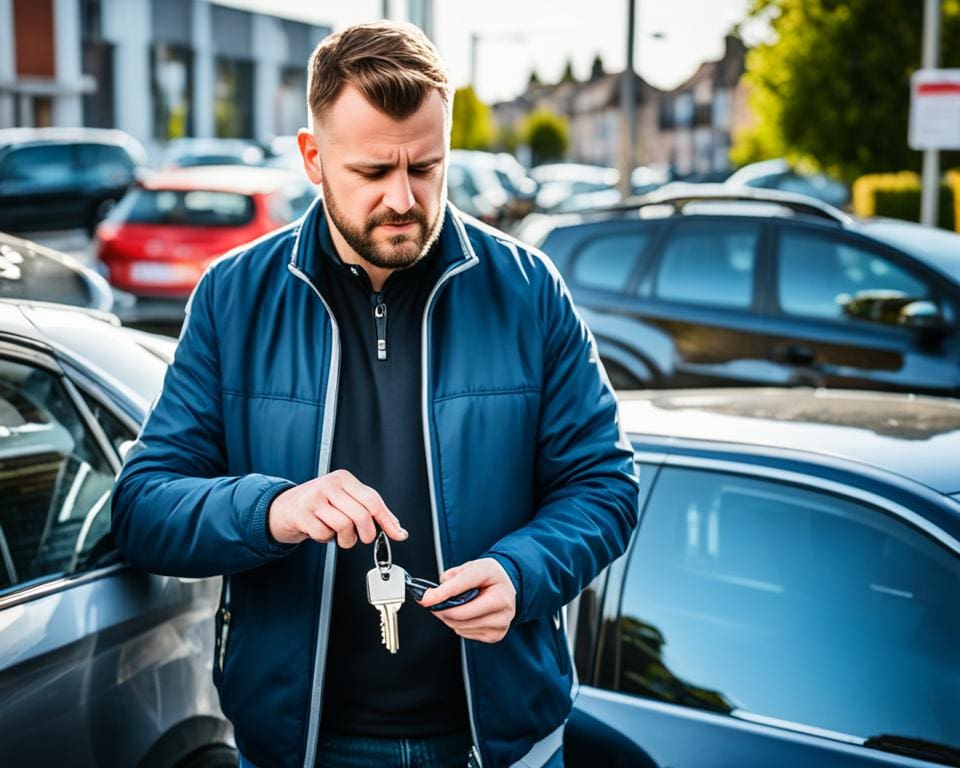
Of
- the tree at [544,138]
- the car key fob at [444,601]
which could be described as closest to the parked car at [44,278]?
the car key fob at [444,601]

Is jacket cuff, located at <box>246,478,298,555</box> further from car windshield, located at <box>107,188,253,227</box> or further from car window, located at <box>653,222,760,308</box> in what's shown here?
car windshield, located at <box>107,188,253,227</box>

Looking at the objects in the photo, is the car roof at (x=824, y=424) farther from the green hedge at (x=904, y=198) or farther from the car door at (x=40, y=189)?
the car door at (x=40, y=189)

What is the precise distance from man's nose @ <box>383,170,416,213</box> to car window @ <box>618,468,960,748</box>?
3.37 ft

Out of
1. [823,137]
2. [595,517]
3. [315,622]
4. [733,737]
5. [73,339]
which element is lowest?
[733,737]

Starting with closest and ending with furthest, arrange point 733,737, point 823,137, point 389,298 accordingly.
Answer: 1. point 389,298
2. point 733,737
3. point 823,137

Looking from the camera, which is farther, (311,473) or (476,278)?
(476,278)

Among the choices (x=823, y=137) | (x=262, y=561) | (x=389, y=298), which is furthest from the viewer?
(x=823, y=137)

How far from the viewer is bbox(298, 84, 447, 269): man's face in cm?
192

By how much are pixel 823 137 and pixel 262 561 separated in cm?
1741

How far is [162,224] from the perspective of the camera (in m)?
11.4

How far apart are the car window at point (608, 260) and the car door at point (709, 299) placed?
11 centimetres

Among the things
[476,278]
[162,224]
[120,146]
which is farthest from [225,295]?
[120,146]

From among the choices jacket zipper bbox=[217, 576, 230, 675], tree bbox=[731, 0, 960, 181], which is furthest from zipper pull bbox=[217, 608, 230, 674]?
tree bbox=[731, 0, 960, 181]

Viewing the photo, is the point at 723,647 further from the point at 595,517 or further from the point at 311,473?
the point at 311,473
